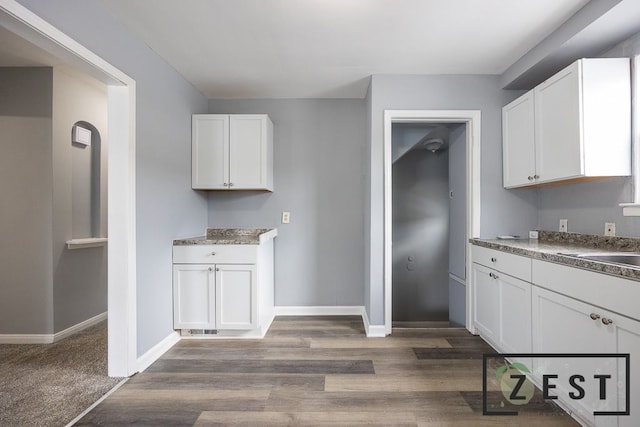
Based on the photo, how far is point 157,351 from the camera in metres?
2.50

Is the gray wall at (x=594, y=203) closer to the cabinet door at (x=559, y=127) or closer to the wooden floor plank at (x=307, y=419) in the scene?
the cabinet door at (x=559, y=127)

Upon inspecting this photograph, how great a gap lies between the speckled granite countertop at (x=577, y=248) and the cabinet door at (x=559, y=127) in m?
0.51

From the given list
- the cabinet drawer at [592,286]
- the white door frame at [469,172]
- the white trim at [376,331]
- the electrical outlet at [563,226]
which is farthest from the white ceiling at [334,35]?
the white trim at [376,331]

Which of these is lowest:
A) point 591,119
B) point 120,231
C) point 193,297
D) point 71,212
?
point 193,297

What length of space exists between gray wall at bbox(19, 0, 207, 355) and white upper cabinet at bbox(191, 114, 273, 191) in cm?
17

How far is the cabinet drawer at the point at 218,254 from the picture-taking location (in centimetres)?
279

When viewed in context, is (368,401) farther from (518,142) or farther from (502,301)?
(518,142)

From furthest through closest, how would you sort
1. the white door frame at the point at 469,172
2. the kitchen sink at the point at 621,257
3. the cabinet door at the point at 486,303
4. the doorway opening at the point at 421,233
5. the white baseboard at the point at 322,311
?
the doorway opening at the point at 421,233 → the white baseboard at the point at 322,311 → the white door frame at the point at 469,172 → the cabinet door at the point at 486,303 → the kitchen sink at the point at 621,257

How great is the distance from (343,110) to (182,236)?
2.18 m

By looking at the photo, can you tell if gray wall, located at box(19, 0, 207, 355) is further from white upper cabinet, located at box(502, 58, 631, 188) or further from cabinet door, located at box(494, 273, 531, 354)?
white upper cabinet, located at box(502, 58, 631, 188)

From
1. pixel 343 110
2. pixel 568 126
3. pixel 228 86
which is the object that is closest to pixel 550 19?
pixel 568 126

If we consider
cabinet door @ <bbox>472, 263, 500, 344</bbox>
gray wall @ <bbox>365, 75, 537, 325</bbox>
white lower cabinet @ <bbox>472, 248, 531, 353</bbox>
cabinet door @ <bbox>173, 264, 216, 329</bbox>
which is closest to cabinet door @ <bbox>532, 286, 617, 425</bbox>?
white lower cabinet @ <bbox>472, 248, 531, 353</bbox>

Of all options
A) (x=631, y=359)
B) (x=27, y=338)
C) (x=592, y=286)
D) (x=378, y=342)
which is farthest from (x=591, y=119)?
(x=27, y=338)

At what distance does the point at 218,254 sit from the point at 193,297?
1.49ft
